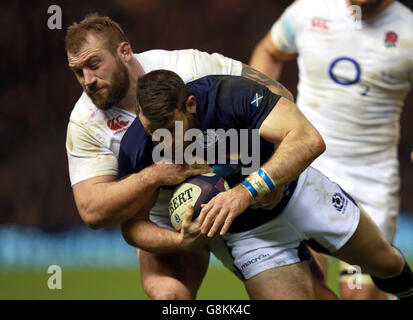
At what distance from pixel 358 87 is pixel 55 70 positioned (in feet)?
16.6

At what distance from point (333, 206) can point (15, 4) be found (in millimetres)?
6421

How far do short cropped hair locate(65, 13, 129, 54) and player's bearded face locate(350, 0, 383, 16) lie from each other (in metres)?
1.76

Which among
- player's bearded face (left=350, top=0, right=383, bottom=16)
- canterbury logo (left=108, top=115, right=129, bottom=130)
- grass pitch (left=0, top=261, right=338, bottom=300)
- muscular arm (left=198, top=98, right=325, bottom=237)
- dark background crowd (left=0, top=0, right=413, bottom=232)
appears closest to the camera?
muscular arm (left=198, top=98, right=325, bottom=237)

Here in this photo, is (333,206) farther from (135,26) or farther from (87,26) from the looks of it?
(135,26)

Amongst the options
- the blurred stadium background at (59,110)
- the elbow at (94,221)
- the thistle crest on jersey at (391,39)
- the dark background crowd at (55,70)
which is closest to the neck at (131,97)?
the elbow at (94,221)

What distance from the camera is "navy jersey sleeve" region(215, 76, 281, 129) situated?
12.0ft

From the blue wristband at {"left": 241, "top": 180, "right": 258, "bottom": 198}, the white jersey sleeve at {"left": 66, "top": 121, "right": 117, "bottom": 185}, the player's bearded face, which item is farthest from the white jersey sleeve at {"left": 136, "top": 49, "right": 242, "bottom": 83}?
the player's bearded face

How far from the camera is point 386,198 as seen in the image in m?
5.31

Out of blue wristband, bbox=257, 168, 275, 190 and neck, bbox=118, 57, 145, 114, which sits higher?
neck, bbox=118, 57, 145, 114

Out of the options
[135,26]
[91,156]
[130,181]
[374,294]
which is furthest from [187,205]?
[135,26]

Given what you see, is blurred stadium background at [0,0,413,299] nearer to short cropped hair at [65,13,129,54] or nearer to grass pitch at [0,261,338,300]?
grass pitch at [0,261,338,300]

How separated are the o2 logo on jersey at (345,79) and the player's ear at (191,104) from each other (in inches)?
72.9

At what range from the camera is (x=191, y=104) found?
3619mm

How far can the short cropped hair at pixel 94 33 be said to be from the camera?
395cm
